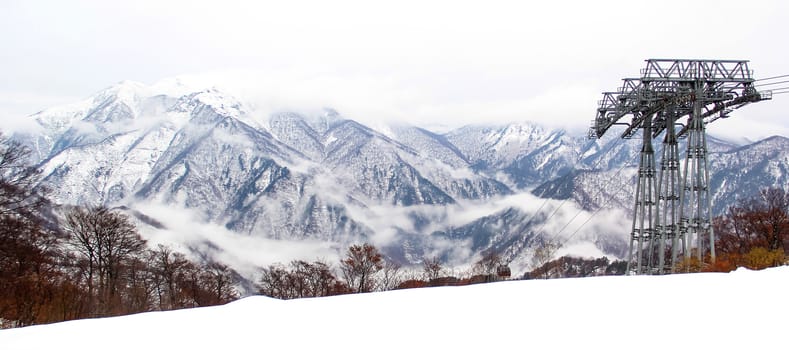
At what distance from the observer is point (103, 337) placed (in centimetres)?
995

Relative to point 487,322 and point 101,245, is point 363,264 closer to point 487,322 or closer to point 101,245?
point 101,245

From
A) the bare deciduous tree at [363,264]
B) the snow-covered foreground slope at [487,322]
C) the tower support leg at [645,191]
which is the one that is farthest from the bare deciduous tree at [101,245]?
the tower support leg at [645,191]

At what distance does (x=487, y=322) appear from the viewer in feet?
30.8

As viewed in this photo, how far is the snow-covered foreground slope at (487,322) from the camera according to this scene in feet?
27.0

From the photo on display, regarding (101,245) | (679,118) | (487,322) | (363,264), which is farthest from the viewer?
(363,264)

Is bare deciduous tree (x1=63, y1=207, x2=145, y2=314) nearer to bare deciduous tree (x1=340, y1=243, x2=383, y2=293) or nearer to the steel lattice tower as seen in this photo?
bare deciduous tree (x1=340, y1=243, x2=383, y2=293)

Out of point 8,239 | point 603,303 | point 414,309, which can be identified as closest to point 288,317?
point 414,309

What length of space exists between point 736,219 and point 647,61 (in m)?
33.6

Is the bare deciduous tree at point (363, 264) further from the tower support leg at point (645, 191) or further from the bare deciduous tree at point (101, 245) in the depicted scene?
the tower support leg at point (645, 191)

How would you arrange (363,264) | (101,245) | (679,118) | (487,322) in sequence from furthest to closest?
(363,264) → (101,245) → (679,118) → (487,322)

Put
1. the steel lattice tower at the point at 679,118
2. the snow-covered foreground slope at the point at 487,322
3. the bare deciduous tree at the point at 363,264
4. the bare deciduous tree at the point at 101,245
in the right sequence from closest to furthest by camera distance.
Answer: the snow-covered foreground slope at the point at 487,322 < the steel lattice tower at the point at 679,118 < the bare deciduous tree at the point at 101,245 < the bare deciduous tree at the point at 363,264

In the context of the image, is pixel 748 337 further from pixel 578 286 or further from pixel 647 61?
pixel 647 61

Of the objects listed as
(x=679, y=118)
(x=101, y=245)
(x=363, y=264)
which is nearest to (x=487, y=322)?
(x=679, y=118)

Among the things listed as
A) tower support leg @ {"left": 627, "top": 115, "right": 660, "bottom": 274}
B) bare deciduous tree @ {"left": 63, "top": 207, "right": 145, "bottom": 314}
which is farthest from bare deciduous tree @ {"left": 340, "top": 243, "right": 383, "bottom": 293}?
tower support leg @ {"left": 627, "top": 115, "right": 660, "bottom": 274}
